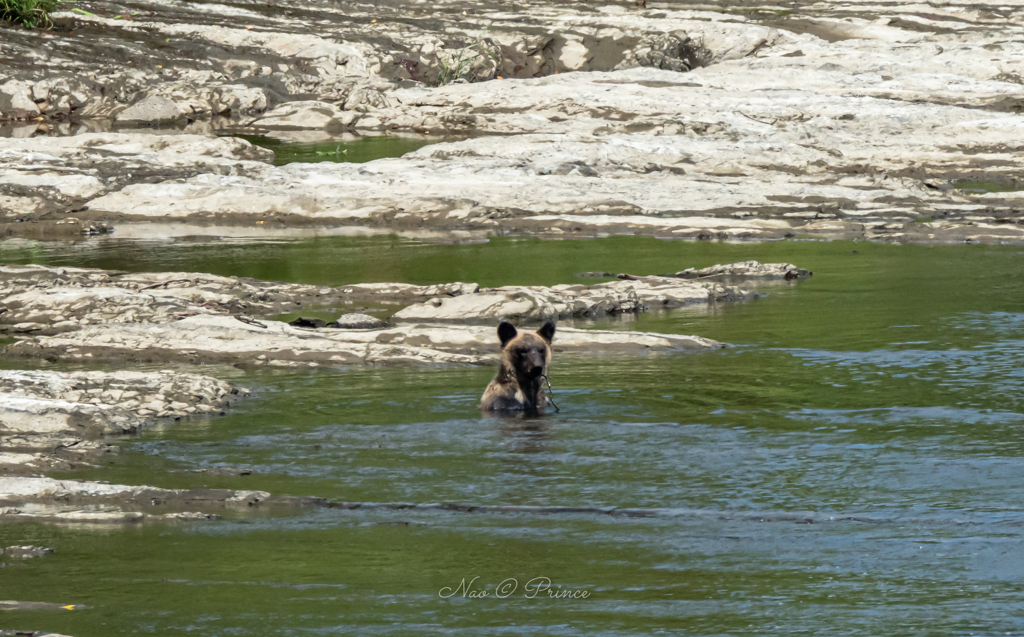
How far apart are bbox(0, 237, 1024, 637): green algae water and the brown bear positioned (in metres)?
0.21

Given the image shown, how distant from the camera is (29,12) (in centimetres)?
3133

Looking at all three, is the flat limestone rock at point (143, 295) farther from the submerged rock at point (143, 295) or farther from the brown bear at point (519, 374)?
the brown bear at point (519, 374)

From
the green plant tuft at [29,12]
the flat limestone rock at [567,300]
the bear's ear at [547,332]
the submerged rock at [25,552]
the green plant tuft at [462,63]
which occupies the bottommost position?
the flat limestone rock at [567,300]

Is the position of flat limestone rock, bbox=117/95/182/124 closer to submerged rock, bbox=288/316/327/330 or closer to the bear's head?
submerged rock, bbox=288/316/327/330

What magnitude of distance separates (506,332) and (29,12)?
24563mm

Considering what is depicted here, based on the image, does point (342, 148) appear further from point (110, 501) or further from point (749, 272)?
point (110, 501)

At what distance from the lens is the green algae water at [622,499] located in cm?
621

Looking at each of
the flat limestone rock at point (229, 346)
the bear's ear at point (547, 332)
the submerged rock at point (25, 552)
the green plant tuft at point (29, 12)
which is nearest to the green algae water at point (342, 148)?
the green plant tuft at point (29, 12)

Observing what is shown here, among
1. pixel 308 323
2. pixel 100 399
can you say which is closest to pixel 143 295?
pixel 308 323

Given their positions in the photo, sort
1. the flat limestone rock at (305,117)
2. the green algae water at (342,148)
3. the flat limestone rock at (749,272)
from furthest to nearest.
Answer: the flat limestone rock at (305,117), the green algae water at (342,148), the flat limestone rock at (749,272)

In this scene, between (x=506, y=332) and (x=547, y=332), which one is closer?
(x=506, y=332)

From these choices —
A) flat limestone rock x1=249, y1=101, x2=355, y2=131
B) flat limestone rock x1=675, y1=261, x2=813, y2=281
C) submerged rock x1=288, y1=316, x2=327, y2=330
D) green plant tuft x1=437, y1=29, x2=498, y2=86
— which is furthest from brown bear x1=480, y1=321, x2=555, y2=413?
green plant tuft x1=437, y1=29, x2=498, y2=86

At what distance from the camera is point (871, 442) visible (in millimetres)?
9312

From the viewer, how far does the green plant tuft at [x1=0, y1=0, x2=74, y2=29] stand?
3119 centimetres
